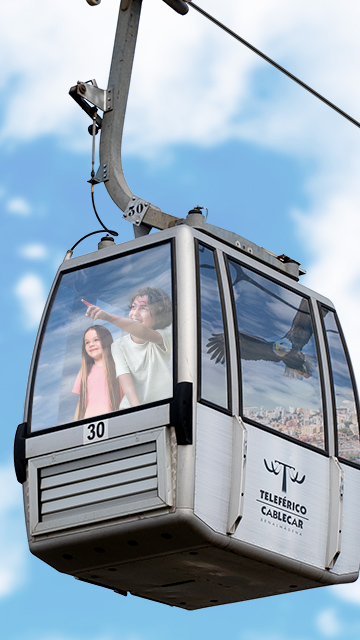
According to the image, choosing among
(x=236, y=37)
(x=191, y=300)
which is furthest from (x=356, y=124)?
(x=191, y=300)

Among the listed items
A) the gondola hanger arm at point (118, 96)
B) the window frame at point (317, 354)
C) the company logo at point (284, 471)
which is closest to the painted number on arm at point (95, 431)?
the window frame at point (317, 354)

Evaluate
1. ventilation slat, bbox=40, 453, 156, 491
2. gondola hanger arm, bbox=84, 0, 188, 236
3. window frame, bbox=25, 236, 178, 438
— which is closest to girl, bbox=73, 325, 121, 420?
window frame, bbox=25, 236, 178, 438

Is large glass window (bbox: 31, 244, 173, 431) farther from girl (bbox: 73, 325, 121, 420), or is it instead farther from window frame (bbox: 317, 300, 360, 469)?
window frame (bbox: 317, 300, 360, 469)

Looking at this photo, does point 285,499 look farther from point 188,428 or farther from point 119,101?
point 119,101

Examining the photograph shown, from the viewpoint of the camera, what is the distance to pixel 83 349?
12.4 metres

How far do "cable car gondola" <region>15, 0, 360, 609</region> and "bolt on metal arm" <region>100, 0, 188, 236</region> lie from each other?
11.9 inches

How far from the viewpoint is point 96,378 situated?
12.1m

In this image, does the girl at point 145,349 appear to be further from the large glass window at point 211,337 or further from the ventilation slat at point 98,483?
the ventilation slat at point 98,483

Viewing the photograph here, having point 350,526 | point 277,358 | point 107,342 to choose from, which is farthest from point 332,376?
point 107,342

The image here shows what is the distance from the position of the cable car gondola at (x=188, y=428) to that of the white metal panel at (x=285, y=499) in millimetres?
14

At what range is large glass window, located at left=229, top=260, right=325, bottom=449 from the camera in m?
12.2

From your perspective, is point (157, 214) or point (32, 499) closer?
point (32, 499)

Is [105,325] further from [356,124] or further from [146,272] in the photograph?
[356,124]

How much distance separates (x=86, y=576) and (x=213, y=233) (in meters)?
2.98
